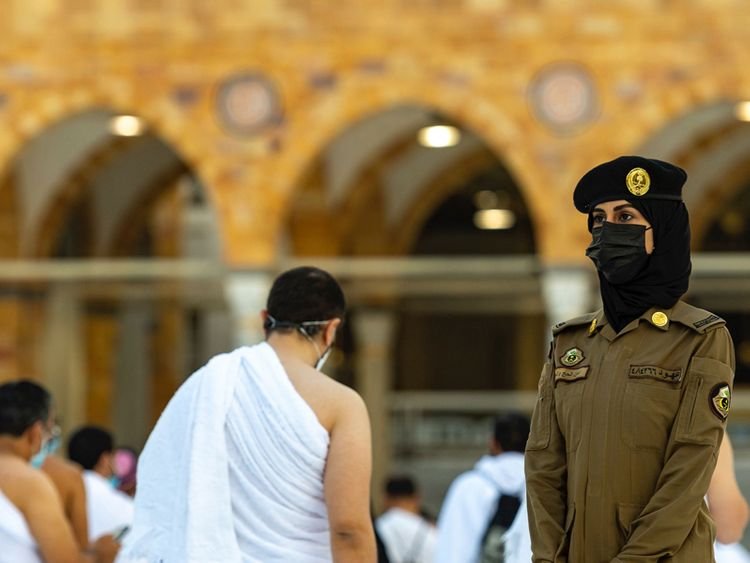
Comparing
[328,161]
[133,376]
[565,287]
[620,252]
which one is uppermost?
[328,161]

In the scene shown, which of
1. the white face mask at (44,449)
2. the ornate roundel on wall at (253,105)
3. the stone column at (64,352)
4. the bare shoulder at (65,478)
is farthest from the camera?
the stone column at (64,352)

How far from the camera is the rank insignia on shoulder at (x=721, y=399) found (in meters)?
3.04

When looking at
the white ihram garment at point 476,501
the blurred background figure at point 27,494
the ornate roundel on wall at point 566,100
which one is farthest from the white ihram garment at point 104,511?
the ornate roundel on wall at point 566,100

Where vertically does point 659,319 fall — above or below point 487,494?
above

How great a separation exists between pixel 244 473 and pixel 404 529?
16.4ft

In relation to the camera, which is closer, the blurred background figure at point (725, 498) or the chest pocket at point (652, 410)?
the chest pocket at point (652, 410)

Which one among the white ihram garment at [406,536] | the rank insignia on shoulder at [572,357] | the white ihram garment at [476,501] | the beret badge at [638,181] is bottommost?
the white ihram garment at [406,536]

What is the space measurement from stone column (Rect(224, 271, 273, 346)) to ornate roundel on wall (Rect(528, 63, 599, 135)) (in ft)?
9.03

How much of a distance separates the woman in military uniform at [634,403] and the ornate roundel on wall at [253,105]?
36.5ft

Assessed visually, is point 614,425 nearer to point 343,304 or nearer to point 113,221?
point 343,304

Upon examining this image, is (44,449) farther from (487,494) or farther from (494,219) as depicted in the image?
(494,219)

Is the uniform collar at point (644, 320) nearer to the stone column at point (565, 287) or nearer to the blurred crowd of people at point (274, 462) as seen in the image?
the blurred crowd of people at point (274, 462)

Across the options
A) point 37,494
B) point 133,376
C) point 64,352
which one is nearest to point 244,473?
point 37,494

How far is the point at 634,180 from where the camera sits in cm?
316
